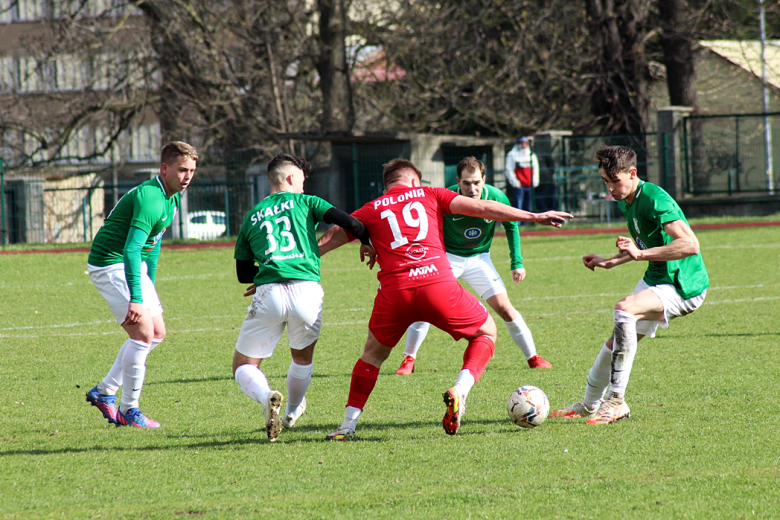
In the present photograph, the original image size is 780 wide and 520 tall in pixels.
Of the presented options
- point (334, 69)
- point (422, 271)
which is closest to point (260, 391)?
point (422, 271)

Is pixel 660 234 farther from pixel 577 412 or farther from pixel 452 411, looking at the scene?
pixel 452 411

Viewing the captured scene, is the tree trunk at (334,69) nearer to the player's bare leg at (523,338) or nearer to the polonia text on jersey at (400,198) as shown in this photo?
the player's bare leg at (523,338)

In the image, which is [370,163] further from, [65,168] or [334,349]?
[334,349]

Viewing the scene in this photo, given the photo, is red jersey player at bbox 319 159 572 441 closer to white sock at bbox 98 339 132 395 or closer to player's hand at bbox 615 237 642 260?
player's hand at bbox 615 237 642 260

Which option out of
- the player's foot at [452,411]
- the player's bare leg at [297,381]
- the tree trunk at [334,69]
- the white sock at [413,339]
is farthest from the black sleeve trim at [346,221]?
the tree trunk at [334,69]

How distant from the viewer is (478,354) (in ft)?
18.2

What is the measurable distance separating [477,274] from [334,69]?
18.7 meters

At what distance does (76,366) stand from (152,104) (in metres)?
20.8

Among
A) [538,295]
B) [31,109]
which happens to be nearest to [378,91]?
[31,109]

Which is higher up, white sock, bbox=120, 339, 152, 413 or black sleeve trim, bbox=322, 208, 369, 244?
black sleeve trim, bbox=322, 208, 369, 244

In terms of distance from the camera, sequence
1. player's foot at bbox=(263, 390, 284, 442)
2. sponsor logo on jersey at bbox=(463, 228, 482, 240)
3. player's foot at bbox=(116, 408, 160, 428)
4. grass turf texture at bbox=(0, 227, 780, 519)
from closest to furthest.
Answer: grass turf texture at bbox=(0, 227, 780, 519), player's foot at bbox=(263, 390, 284, 442), player's foot at bbox=(116, 408, 160, 428), sponsor logo on jersey at bbox=(463, 228, 482, 240)

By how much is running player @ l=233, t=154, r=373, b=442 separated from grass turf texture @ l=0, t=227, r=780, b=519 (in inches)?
19.7

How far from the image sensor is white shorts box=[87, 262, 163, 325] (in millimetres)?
6070

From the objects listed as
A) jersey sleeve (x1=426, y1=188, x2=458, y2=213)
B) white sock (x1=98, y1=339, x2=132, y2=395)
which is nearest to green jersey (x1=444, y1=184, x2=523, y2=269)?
jersey sleeve (x1=426, y1=188, x2=458, y2=213)
